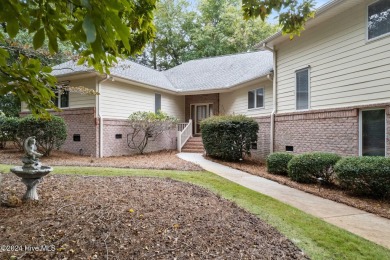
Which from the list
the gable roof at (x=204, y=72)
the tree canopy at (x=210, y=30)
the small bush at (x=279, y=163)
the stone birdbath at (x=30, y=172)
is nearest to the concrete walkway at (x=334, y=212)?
the small bush at (x=279, y=163)

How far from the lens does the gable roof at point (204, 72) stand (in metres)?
14.1

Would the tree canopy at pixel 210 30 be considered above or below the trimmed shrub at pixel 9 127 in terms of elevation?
above

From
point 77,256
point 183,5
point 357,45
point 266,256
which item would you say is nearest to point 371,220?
point 266,256

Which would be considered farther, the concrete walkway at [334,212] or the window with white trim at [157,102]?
the window with white trim at [157,102]

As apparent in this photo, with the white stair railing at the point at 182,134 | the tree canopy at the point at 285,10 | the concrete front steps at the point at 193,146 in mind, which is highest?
the tree canopy at the point at 285,10

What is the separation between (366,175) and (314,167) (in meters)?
1.49

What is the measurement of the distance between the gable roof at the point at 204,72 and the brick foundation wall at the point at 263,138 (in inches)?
107

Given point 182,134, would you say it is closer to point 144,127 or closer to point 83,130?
point 144,127

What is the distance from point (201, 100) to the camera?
1738 centimetres

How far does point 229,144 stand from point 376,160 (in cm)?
586

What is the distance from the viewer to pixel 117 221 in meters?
3.32

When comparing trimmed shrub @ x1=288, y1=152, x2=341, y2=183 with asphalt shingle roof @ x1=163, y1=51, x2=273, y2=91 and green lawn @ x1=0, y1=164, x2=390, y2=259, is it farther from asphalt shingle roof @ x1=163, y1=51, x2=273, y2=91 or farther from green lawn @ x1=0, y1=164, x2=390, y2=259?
asphalt shingle roof @ x1=163, y1=51, x2=273, y2=91

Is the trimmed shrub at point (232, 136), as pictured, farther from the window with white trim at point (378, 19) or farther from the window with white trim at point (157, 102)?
the window with white trim at point (378, 19)

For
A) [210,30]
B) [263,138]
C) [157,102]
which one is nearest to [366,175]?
[263,138]
